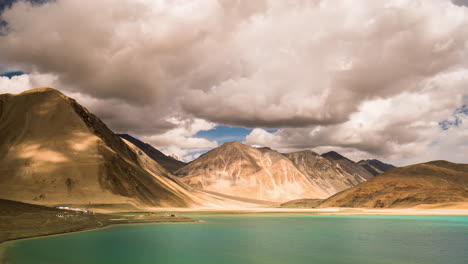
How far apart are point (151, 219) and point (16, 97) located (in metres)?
122

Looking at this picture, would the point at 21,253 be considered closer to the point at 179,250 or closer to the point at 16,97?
the point at 179,250

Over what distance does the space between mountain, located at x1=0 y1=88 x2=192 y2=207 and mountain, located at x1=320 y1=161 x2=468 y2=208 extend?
286ft

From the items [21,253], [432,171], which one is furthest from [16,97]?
[432,171]

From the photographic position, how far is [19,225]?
4325 cm

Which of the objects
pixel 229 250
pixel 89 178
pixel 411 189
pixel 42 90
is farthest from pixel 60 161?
pixel 411 189

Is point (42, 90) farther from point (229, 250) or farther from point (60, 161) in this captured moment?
point (229, 250)

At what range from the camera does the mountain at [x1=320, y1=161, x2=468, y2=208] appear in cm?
14869

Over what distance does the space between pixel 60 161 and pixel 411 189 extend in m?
151

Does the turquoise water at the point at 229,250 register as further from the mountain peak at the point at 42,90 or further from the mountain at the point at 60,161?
the mountain peak at the point at 42,90

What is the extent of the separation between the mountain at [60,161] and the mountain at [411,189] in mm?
87100

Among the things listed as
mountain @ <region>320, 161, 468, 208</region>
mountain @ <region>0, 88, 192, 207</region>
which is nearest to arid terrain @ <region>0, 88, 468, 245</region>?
mountain @ <region>0, 88, 192, 207</region>

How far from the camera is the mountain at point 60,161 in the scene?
361 feet

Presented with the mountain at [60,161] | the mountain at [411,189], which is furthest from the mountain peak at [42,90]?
the mountain at [411,189]

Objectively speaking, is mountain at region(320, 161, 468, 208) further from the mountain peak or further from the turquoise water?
the mountain peak
